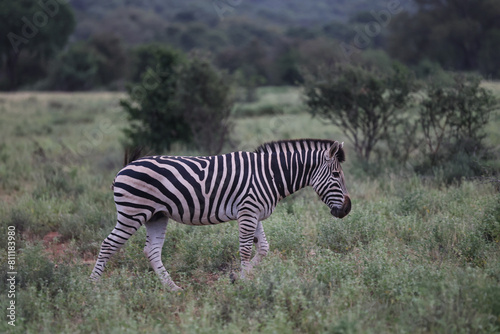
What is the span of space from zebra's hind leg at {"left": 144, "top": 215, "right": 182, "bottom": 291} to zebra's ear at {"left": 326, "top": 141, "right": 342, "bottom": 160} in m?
2.16

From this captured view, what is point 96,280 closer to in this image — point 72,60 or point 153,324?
point 153,324

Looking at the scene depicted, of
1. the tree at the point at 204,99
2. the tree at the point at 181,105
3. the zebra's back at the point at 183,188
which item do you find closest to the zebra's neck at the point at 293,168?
the zebra's back at the point at 183,188

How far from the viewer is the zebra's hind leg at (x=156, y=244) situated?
5.75 meters

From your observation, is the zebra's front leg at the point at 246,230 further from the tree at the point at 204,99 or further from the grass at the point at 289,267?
the tree at the point at 204,99

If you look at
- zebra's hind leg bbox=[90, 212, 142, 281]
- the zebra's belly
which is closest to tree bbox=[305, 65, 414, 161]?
the zebra's belly

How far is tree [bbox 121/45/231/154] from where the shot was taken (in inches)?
533

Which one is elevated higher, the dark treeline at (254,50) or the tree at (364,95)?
the tree at (364,95)

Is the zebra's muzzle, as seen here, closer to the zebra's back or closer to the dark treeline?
the zebra's back

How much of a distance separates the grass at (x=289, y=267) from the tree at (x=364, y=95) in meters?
1.55

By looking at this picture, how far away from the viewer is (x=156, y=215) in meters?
5.88

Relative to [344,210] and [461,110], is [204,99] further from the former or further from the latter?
[344,210]

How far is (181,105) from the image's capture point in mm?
Result: 13609

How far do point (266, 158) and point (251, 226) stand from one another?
891 mm

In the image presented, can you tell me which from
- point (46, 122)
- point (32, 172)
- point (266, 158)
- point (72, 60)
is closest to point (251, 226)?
point (266, 158)
